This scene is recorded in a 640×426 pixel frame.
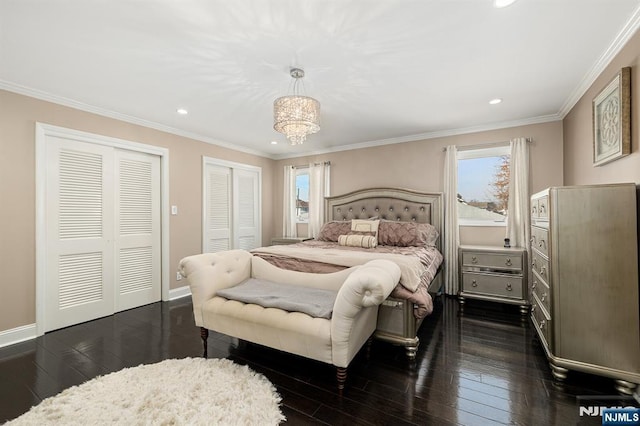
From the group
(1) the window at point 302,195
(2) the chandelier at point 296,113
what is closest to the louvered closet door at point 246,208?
(1) the window at point 302,195

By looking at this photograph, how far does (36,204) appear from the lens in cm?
266

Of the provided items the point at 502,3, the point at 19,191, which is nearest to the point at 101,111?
the point at 19,191

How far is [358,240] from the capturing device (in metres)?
3.55

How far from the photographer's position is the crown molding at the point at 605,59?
5.77ft

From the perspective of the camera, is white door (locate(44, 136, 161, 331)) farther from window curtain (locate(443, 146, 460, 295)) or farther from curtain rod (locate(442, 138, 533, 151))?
curtain rod (locate(442, 138, 533, 151))

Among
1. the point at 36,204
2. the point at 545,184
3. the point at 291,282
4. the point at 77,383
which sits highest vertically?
the point at 545,184

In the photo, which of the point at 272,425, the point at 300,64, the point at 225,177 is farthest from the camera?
the point at 225,177

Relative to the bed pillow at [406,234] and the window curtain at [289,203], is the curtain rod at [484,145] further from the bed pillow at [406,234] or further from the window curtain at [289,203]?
the window curtain at [289,203]

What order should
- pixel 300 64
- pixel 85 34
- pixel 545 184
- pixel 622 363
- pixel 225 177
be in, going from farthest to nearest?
pixel 225 177 → pixel 545 184 → pixel 300 64 → pixel 85 34 → pixel 622 363

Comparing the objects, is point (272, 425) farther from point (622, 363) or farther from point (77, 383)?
point (622, 363)

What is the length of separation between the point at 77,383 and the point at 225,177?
3314mm

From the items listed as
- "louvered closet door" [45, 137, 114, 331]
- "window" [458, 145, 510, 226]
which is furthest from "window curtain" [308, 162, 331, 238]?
"louvered closet door" [45, 137, 114, 331]

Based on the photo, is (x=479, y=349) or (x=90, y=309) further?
(x=90, y=309)

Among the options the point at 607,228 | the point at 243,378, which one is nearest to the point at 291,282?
the point at 243,378
